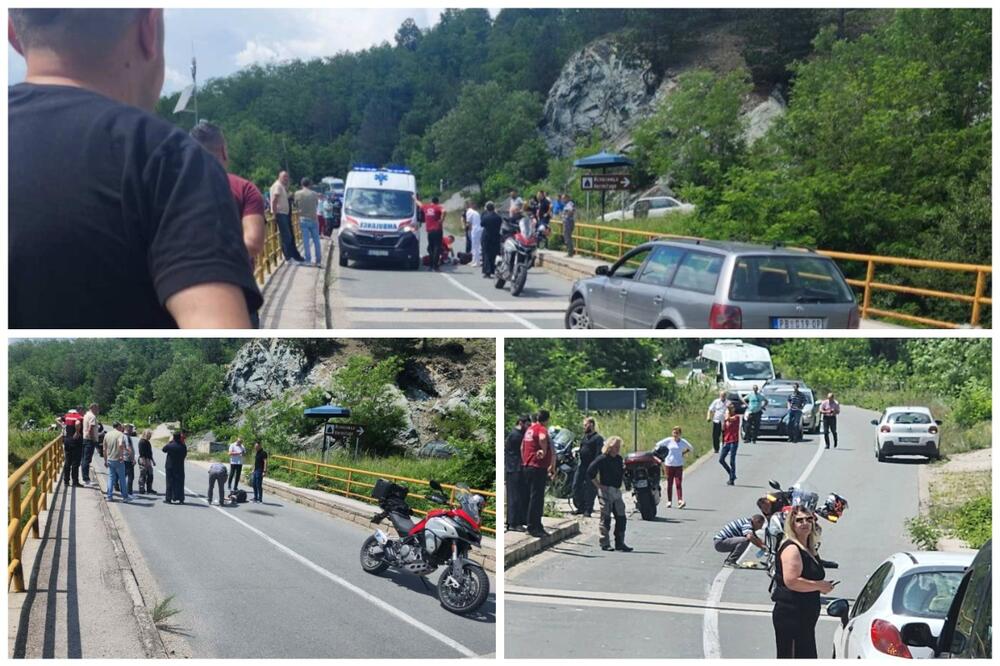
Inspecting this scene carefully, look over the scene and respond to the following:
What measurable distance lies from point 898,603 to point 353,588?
9.95ft

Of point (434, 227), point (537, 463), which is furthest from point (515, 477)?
point (434, 227)

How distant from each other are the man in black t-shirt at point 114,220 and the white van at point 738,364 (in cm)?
510

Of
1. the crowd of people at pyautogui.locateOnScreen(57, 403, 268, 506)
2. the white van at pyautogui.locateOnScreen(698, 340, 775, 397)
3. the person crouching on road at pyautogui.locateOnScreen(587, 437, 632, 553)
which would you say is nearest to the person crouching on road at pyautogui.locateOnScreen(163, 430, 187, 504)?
the crowd of people at pyautogui.locateOnScreen(57, 403, 268, 506)

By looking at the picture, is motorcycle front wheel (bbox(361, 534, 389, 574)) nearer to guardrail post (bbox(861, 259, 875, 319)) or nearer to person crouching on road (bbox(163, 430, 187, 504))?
person crouching on road (bbox(163, 430, 187, 504))

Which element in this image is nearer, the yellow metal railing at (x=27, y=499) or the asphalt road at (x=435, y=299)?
the yellow metal railing at (x=27, y=499)

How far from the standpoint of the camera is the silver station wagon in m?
8.77

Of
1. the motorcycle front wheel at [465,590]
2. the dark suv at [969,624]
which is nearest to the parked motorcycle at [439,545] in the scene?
the motorcycle front wheel at [465,590]

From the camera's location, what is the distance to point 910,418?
22.2 feet

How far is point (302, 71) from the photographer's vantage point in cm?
981

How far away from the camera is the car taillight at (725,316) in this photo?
28.7ft

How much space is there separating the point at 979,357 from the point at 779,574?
1.73 meters

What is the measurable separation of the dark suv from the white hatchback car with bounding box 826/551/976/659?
0.23 metres

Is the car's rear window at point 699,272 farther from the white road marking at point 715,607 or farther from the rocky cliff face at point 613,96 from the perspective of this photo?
the rocky cliff face at point 613,96

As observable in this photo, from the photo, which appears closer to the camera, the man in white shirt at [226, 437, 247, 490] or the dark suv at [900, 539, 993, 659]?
the dark suv at [900, 539, 993, 659]
